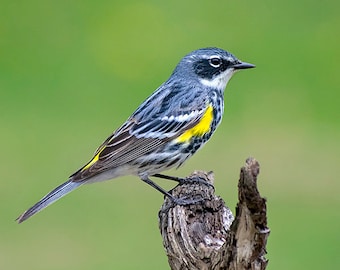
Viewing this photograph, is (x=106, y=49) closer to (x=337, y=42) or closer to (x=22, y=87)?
(x=22, y=87)

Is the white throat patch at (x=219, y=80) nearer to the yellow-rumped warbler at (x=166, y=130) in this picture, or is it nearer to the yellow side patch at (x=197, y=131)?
the yellow-rumped warbler at (x=166, y=130)

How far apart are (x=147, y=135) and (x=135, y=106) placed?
7622 mm

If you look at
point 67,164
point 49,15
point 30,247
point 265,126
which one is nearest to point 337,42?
point 265,126

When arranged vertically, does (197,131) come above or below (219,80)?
below

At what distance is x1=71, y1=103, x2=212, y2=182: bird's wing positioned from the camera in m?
7.88

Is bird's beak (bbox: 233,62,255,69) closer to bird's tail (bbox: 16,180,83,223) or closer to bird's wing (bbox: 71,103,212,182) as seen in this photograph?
bird's wing (bbox: 71,103,212,182)

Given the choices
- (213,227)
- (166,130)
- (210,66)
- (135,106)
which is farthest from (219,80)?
(135,106)

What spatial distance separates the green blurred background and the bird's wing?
450 cm

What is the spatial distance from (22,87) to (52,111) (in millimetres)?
1080

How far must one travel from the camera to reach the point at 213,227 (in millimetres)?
6633

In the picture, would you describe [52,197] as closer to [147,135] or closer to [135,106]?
[147,135]

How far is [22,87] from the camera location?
1689 cm

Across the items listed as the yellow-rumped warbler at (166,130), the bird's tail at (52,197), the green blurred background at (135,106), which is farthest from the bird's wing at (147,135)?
the green blurred background at (135,106)

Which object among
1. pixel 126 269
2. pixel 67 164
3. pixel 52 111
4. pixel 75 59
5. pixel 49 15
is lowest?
pixel 126 269
